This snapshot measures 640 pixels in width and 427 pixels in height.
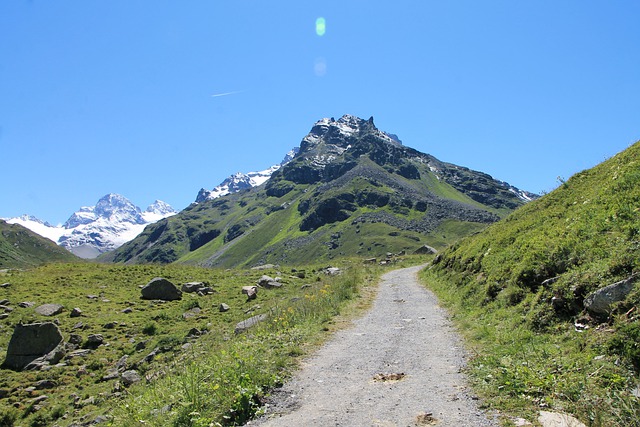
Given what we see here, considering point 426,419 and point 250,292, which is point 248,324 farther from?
point 426,419

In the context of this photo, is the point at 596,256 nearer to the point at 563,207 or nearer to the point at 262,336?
the point at 563,207

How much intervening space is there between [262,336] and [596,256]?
12.4 metres

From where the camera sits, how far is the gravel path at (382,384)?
8.41 m

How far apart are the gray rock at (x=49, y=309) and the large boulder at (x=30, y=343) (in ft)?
13.2

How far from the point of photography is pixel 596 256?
42.9 ft

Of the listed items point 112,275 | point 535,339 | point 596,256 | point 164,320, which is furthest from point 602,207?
point 112,275

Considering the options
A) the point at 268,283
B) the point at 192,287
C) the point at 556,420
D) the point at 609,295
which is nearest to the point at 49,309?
the point at 192,287

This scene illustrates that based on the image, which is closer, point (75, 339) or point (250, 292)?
point (75, 339)

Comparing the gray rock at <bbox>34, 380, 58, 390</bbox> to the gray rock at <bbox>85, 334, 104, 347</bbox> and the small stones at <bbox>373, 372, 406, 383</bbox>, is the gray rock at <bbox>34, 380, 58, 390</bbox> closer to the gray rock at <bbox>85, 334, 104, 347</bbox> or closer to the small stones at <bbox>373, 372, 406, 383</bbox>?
the gray rock at <bbox>85, 334, 104, 347</bbox>

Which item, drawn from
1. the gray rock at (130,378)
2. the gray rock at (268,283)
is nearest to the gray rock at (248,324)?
the gray rock at (130,378)

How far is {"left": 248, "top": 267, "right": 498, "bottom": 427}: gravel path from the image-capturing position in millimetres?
8414

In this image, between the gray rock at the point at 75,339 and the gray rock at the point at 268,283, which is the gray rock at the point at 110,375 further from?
the gray rock at the point at 268,283

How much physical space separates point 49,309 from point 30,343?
209 inches

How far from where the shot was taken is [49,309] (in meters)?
24.8
